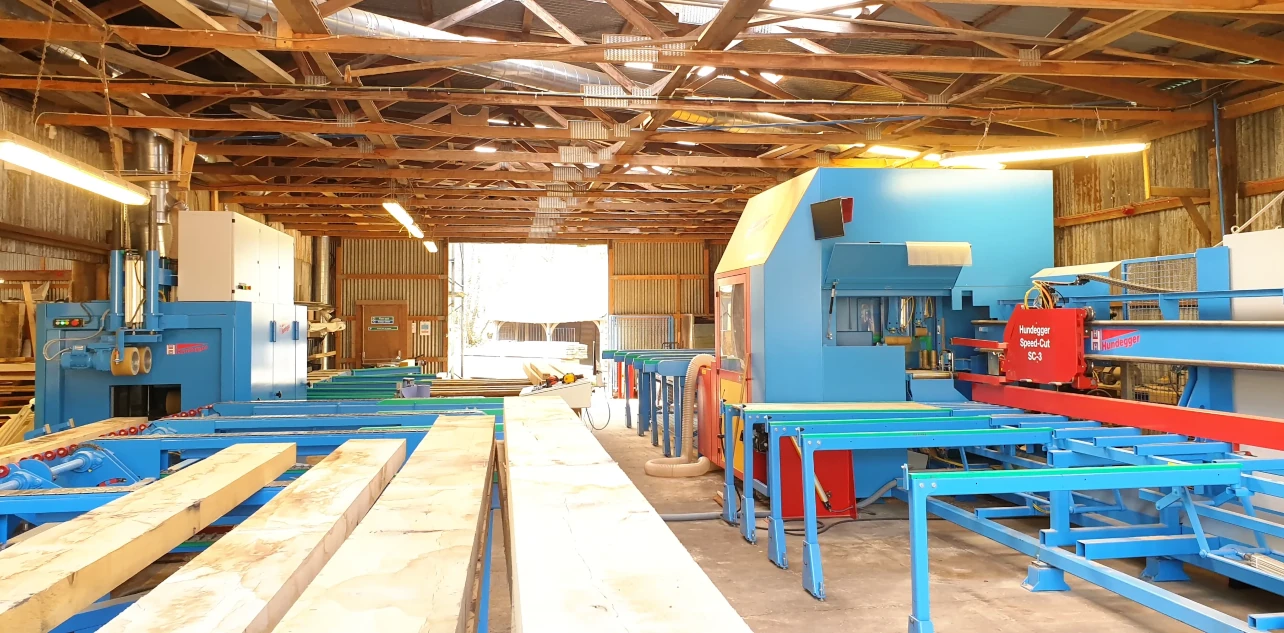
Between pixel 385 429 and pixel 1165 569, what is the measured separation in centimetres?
525

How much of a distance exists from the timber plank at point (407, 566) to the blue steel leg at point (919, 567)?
2070 mm

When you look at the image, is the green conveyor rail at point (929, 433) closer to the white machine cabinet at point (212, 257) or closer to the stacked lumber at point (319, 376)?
the white machine cabinet at point (212, 257)

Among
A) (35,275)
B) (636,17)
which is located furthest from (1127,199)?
(35,275)

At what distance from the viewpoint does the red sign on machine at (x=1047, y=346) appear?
6383 mm

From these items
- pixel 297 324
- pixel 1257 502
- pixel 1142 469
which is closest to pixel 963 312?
pixel 1257 502

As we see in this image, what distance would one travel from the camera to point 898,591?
17.6ft

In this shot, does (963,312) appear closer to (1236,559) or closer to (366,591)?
(1236,559)

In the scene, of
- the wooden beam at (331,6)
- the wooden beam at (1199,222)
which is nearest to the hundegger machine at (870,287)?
the wooden beam at (1199,222)

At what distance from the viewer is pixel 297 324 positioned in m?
8.94

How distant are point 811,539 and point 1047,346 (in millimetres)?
2861

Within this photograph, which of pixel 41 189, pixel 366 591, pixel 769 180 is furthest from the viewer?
pixel 769 180

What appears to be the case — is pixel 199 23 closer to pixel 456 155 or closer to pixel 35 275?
pixel 456 155

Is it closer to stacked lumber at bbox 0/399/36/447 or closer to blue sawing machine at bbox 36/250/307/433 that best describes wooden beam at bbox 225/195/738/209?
stacked lumber at bbox 0/399/36/447

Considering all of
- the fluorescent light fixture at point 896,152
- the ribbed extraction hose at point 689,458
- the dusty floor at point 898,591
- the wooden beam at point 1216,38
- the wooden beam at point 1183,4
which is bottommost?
the dusty floor at point 898,591
